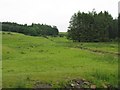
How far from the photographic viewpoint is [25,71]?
90.3 feet

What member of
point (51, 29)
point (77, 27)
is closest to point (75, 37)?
point (77, 27)

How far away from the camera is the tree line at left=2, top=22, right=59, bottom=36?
137 m

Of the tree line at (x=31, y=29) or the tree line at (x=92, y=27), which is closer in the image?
the tree line at (x=92, y=27)

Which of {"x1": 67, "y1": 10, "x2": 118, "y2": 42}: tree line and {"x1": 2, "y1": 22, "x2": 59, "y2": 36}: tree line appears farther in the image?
{"x1": 2, "y1": 22, "x2": 59, "y2": 36}: tree line

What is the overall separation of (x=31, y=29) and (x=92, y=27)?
137 feet

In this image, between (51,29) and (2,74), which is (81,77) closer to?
(2,74)

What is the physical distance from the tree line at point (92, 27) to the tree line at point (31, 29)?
27.8 m

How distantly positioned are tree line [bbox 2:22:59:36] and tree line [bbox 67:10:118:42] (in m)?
27.8

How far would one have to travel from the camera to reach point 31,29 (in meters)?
142

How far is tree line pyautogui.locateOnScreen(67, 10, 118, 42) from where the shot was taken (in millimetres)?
103500

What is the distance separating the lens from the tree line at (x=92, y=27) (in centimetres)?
10350

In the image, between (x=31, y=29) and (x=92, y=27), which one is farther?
(x=31, y=29)

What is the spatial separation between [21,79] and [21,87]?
67.8 inches

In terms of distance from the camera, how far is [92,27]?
107312 millimetres
